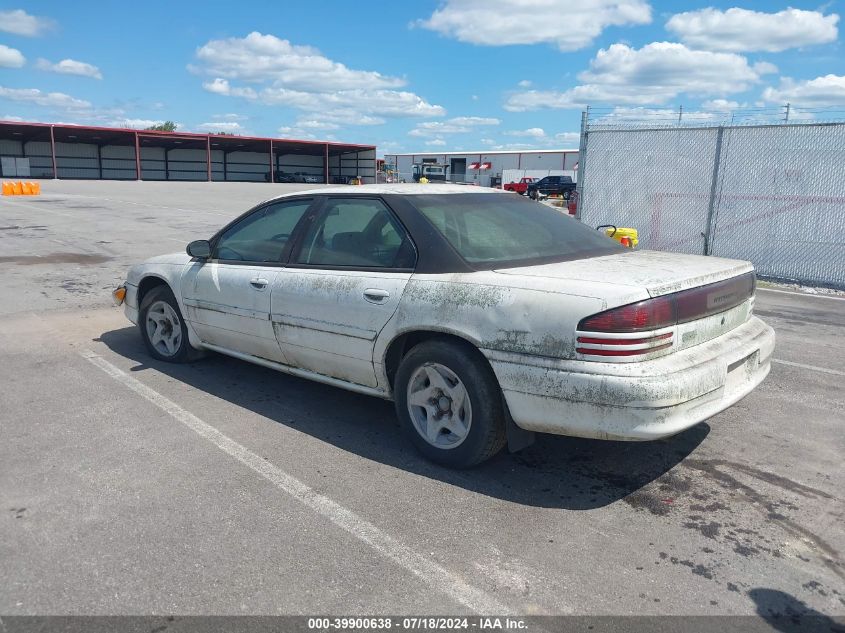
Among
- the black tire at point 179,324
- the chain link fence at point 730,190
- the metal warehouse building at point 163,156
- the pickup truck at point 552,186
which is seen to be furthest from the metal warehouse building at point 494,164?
the black tire at point 179,324

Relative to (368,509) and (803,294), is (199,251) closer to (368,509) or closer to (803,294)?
(368,509)

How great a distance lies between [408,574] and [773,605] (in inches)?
56.6

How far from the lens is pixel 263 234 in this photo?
5055mm

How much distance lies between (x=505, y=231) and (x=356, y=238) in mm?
946

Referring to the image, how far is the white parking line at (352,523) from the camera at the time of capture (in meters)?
2.75

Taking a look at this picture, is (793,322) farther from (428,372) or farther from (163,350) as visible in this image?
(163,350)

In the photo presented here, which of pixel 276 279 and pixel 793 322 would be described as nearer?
pixel 276 279

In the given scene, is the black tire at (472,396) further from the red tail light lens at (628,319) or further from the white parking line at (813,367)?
the white parking line at (813,367)

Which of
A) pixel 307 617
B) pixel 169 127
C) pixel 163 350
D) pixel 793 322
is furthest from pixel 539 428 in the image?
pixel 169 127

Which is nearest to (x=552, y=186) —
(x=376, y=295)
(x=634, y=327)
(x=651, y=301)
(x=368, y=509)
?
(x=376, y=295)

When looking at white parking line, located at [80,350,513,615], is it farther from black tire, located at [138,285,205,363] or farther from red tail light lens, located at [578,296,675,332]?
red tail light lens, located at [578,296,675,332]

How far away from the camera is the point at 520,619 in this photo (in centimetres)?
261

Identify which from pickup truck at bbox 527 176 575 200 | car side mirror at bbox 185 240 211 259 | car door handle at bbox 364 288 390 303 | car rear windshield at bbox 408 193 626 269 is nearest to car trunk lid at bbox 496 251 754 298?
car rear windshield at bbox 408 193 626 269

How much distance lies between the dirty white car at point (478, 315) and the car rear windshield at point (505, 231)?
0.05ft
